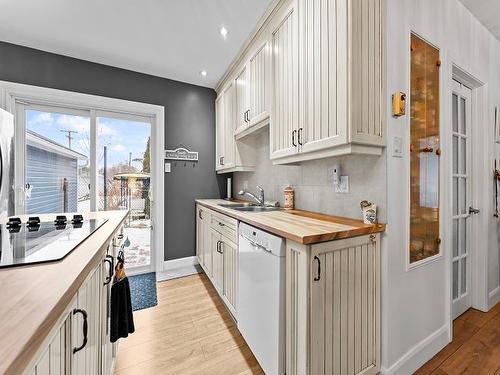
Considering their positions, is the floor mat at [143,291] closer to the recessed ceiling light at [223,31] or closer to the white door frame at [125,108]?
the white door frame at [125,108]

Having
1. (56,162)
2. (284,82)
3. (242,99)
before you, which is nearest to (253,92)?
(242,99)

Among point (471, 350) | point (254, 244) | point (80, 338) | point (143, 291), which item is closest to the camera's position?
point (80, 338)

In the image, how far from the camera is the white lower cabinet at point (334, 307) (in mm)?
1070

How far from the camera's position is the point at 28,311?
1.40 feet

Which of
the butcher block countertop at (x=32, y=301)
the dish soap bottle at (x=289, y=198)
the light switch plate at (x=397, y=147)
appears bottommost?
the butcher block countertop at (x=32, y=301)

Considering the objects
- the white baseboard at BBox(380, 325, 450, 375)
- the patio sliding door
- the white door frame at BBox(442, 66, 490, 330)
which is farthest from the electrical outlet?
the patio sliding door

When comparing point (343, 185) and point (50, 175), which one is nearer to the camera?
point (343, 185)

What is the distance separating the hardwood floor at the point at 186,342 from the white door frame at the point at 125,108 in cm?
101

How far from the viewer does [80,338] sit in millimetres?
699

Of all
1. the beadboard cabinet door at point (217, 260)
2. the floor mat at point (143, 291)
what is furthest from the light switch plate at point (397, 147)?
the floor mat at point (143, 291)

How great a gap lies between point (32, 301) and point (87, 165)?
283 centimetres

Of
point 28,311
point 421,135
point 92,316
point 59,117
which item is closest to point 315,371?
point 92,316

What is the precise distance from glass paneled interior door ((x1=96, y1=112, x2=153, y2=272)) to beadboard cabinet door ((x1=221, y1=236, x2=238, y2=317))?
1586 mm

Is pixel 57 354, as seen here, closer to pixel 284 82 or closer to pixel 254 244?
pixel 254 244
